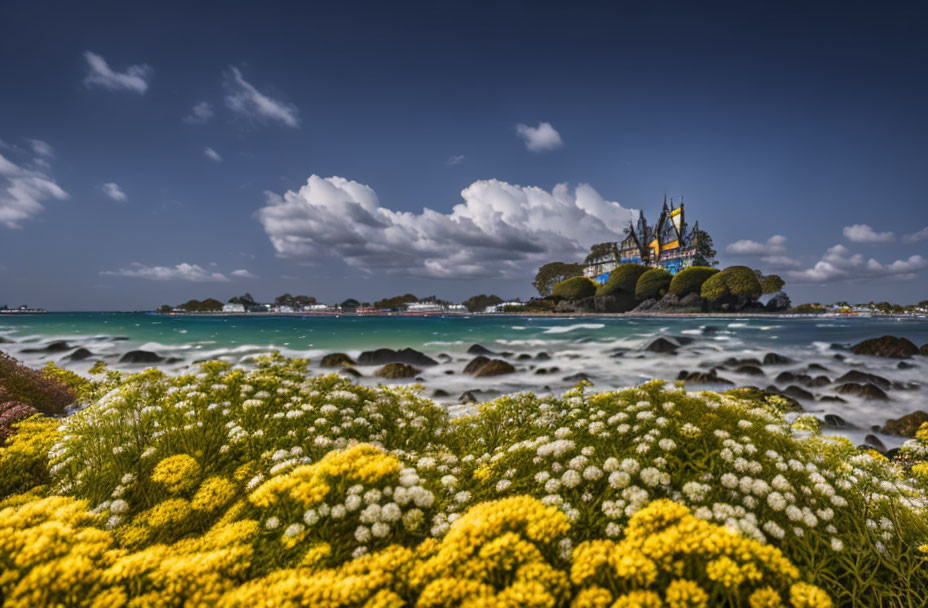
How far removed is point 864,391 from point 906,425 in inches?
208

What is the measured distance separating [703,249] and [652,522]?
142 meters

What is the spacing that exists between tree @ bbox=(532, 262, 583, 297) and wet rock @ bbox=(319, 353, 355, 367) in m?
126

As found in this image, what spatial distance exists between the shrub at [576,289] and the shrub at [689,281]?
22.5 metres

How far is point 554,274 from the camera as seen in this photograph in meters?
146

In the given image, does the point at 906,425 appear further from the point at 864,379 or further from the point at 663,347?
the point at 663,347

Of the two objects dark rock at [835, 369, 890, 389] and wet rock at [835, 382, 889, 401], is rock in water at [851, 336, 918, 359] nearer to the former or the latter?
dark rock at [835, 369, 890, 389]

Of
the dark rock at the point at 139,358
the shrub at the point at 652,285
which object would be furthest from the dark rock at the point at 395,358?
the shrub at the point at 652,285

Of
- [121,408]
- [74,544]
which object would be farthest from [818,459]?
[121,408]

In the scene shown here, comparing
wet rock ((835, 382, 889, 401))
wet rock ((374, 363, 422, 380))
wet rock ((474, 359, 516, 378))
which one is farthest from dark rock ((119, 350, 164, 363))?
wet rock ((835, 382, 889, 401))

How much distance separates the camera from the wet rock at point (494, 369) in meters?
Answer: 21.6

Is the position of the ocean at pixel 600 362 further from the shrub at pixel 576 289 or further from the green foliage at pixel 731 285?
the shrub at pixel 576 289

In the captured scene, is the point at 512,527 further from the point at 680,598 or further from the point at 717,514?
the point at 717,514

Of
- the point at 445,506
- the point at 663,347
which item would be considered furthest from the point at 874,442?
the point at 663,347

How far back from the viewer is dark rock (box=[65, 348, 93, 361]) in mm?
26403
